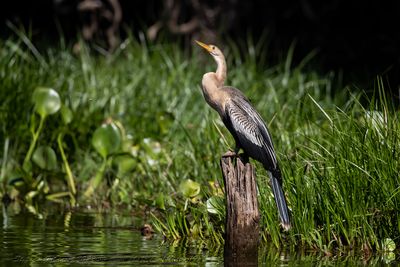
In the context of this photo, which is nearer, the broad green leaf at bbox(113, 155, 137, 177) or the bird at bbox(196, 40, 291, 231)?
the bird at bbox(196, 40, 291, 231)

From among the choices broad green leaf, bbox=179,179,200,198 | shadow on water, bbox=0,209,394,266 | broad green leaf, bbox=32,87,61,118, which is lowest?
shadow on water, bbox=0,209,394,266

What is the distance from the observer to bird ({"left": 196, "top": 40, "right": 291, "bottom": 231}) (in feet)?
19.4

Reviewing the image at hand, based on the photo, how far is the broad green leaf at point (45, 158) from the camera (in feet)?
28.1

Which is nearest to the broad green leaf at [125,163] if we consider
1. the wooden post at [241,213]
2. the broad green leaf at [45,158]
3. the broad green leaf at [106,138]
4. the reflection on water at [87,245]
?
the broad green leaf at [106,138]

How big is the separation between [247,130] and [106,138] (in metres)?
2.74

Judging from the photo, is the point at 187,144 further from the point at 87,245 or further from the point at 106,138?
the point at 87,245

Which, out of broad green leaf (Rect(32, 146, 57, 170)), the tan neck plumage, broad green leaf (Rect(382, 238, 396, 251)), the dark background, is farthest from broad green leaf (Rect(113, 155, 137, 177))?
the dark background

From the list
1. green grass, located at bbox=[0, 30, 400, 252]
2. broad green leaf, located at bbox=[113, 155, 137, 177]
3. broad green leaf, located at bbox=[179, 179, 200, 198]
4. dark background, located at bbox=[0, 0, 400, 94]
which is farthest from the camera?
dark background, located at bbox=[0, 0, 400, 94]

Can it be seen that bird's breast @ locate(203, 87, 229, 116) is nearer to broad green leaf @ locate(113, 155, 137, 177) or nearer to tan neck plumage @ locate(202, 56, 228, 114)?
tan neck plumage @ locate(202, 56, 228, 114)

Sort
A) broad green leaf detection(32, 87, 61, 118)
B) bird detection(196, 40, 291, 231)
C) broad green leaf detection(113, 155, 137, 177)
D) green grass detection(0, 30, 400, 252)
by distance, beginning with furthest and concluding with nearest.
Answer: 1. broad green leaf detection(113, 155, 137, 177)
2. broad green leaf detection(32, 87, 61, 118)
3. green grass detection(0, 30, 400, 252)
4. bird detection(196, 40, 291, 231)

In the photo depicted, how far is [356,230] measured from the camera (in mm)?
6000

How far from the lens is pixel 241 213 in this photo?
5801 millimetres

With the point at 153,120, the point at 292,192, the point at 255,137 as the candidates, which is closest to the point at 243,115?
the point at 255,137

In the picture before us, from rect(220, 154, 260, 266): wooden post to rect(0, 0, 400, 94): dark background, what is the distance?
757 centimetres
